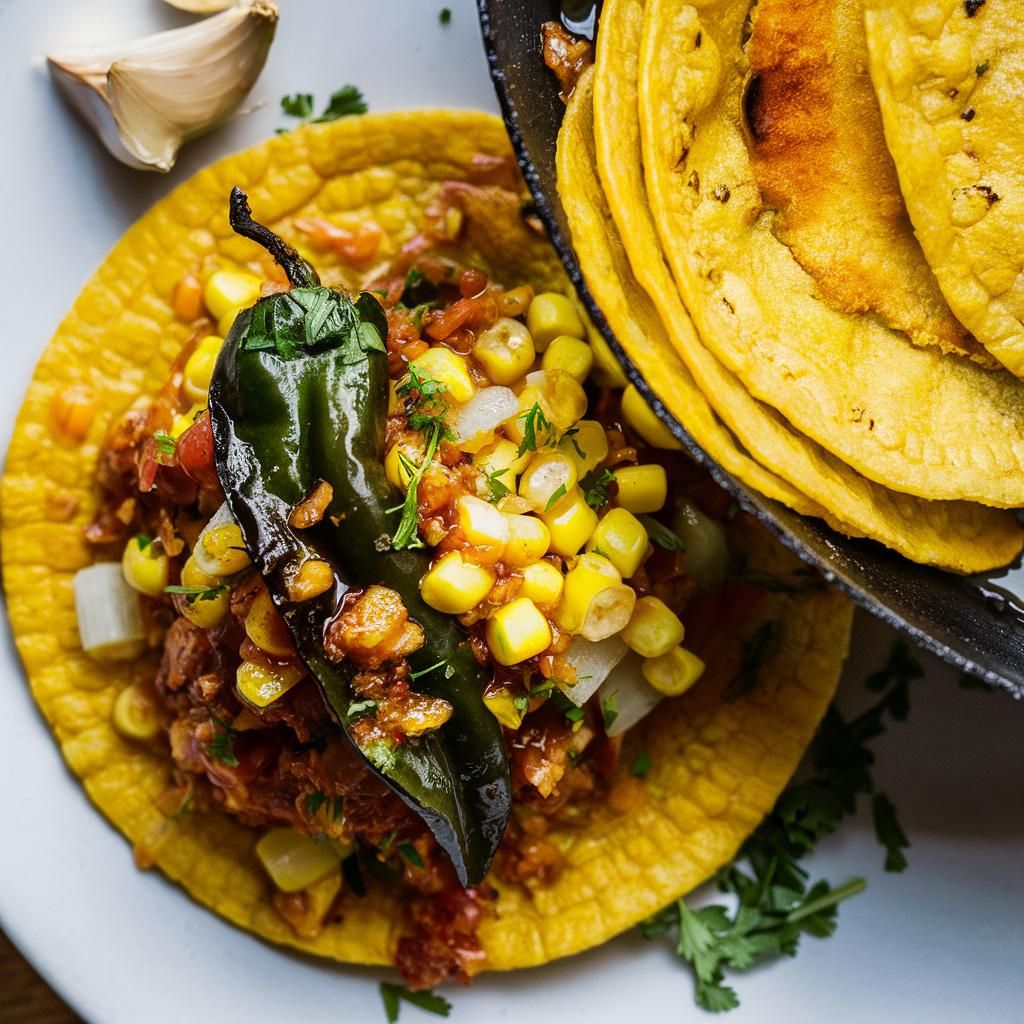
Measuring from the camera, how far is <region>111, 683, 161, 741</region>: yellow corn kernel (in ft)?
10.8

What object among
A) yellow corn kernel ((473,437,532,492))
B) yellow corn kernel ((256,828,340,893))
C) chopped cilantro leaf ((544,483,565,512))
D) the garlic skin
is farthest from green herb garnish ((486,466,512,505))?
the garlic skin

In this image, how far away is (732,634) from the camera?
3457 millimetres

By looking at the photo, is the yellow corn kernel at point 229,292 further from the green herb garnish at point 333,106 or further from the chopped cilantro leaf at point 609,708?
the chopped cilantro leaf at point 609,708

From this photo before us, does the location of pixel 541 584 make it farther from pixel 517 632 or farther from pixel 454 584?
pixel 454 584

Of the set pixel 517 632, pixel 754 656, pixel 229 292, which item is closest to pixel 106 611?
pixel 229 292

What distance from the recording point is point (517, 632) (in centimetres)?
261

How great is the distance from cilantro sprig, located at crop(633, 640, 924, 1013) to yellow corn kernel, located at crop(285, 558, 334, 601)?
135 centimetres

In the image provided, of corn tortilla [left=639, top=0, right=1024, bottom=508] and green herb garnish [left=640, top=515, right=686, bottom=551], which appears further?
green herb garnish [left=640, top=515, right=686, bottom=551]

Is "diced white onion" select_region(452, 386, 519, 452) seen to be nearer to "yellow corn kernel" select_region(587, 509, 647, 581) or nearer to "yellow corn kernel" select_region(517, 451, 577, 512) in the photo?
"yellow corn kernel" select_region(517, 451, 577, 512)

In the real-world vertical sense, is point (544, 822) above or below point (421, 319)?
below

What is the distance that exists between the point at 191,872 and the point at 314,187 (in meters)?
2.10

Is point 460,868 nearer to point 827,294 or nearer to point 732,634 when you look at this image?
point 732,634

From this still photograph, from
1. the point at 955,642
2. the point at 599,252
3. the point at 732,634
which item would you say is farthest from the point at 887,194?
the point at 732,634

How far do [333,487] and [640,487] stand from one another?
33.4 inches
